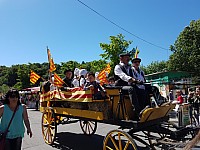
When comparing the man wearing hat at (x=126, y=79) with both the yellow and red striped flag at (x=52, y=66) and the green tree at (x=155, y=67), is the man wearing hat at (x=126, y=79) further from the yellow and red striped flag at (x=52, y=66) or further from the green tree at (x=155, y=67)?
the green tree at (x=155, y=67)

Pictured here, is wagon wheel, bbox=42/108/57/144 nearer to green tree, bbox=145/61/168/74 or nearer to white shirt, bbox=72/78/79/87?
white shirt, bbox=72/78/79/87

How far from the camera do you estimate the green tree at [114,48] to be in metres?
23.3

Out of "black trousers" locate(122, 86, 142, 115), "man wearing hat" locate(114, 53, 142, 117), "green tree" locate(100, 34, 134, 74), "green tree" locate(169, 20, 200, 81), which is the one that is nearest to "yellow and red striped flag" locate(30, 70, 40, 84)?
"man wearing hat" locate(114, 53, 142, 117)

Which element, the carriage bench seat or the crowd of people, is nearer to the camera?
the carriage bench seat

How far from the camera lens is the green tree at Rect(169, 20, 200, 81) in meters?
27.4

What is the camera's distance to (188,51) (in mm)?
28391

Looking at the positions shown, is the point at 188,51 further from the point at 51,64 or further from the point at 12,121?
the point at 12,121

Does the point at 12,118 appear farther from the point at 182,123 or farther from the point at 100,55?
the point at 100,55

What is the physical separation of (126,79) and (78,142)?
3.17 meters

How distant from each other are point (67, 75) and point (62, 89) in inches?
38.3

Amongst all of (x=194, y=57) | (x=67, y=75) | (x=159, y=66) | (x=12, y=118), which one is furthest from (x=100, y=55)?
(x=159, y=66)

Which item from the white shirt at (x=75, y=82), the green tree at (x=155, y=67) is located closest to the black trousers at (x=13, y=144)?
the white shirt at (x=75, y=82)

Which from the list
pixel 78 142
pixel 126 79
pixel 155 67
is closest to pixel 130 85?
pixel 126 79

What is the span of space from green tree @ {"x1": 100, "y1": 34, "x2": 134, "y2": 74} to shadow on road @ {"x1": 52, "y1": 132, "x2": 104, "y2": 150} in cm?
1595
